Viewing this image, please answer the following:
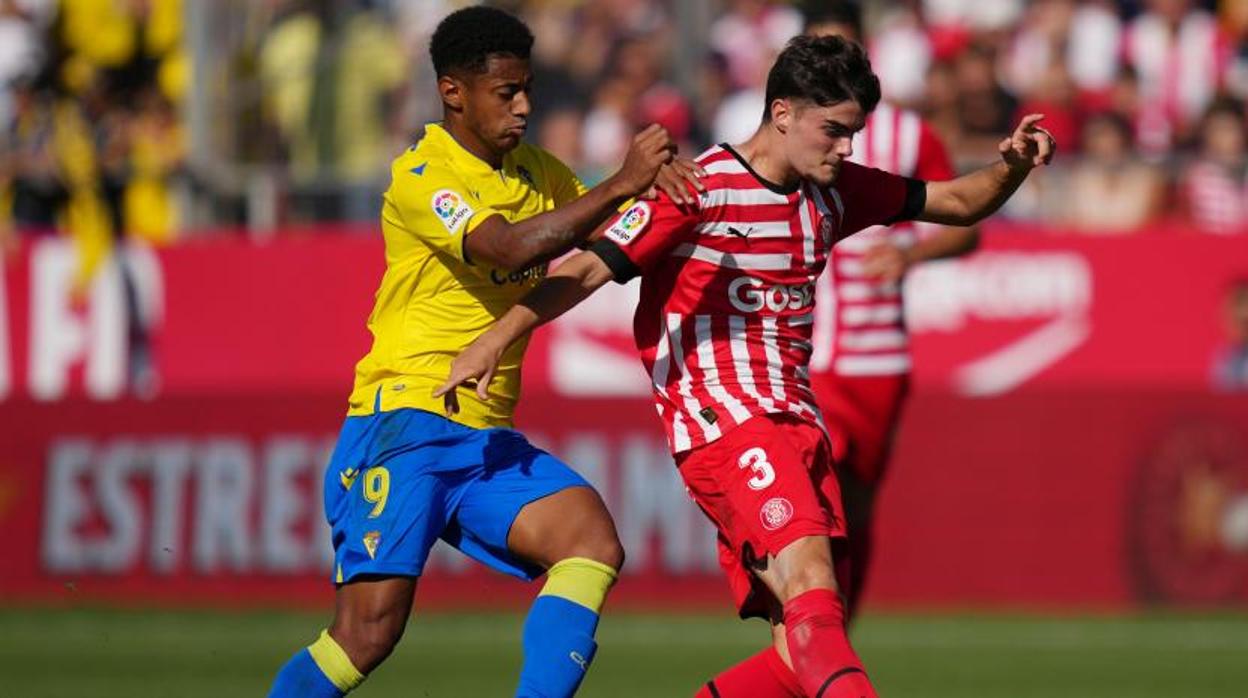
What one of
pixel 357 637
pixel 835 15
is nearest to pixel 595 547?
pixel 357 637

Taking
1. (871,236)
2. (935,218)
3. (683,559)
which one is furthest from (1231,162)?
(935,218)

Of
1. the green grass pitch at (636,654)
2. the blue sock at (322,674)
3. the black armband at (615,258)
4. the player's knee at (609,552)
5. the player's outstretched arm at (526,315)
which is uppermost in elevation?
A: the black armband at (615,258)

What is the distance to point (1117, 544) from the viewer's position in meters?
12.9

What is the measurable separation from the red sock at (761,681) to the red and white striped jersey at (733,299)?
2.28 feet

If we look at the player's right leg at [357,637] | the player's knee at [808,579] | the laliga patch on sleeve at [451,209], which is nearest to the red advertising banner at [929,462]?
the player's right leg at [357,637]

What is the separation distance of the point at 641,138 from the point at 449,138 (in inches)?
38.4

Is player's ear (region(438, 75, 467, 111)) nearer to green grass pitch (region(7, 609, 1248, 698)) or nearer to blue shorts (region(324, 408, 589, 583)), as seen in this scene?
blue shorts (region(324, 408, 589, 583))

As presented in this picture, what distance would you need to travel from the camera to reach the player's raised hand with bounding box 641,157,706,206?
6641 mm

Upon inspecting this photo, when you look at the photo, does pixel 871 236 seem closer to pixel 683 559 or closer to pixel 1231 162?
pixel 683 559

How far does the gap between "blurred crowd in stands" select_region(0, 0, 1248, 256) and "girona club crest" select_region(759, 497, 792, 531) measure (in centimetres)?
834

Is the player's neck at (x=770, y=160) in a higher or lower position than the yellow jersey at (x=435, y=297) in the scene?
higher

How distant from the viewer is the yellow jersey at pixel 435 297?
7109mm

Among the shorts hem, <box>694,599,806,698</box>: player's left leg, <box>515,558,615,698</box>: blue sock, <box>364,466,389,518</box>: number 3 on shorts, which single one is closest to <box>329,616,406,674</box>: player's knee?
Answer: the shorts hem

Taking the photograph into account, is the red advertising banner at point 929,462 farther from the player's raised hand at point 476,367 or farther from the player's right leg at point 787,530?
the player's raised hand at point 476,367
